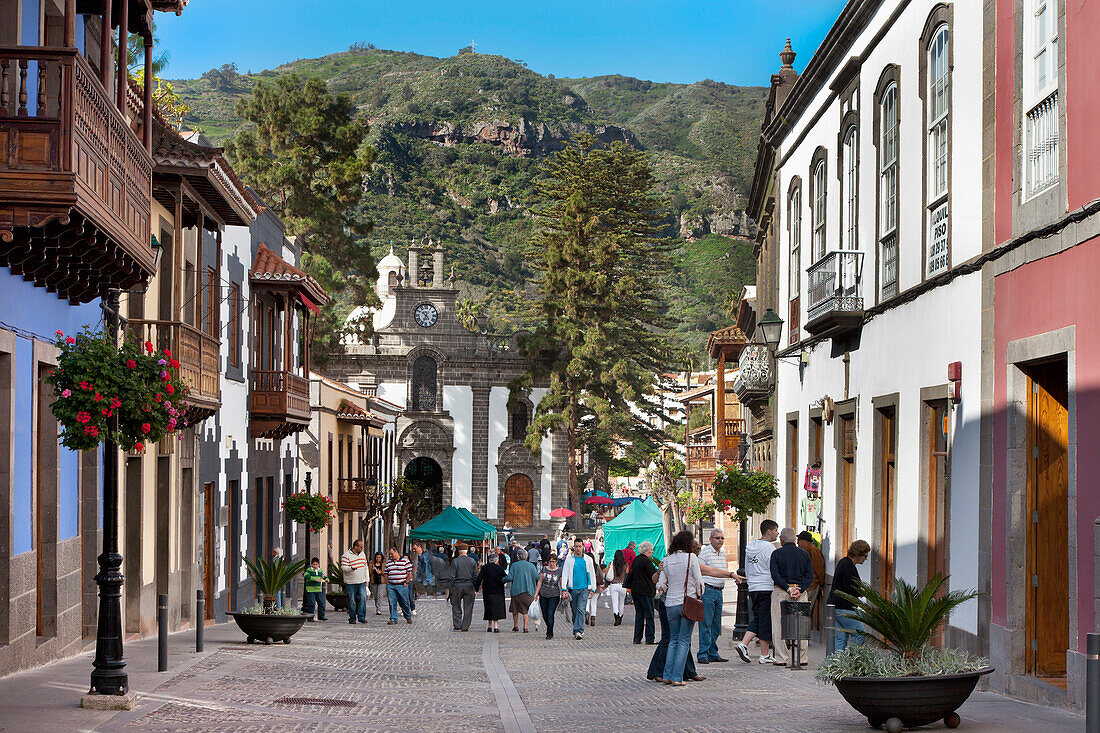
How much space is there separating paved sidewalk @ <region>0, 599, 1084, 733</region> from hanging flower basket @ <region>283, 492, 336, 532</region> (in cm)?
1195

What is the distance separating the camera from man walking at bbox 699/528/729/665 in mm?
16031

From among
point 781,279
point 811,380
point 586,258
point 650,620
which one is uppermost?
point 586,258

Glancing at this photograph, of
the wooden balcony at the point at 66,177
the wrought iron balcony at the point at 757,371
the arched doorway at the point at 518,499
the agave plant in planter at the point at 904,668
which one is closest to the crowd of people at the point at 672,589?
the agave plant in planter at the point at 904,668

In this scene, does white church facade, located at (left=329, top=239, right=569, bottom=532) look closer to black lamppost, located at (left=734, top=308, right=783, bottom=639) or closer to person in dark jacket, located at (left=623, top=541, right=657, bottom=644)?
black lamppost, located at (left=734, top=308, right=783, bottom=639)

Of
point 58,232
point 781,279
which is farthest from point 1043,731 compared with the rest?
point 781,279

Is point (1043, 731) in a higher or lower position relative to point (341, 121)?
lower

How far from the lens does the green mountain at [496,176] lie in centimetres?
13288

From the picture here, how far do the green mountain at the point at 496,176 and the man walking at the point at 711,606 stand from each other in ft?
281

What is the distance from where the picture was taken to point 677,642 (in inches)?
528

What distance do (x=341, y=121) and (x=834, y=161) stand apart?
3541 centimetres

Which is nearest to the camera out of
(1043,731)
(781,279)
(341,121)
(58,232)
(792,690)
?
(1043,731)

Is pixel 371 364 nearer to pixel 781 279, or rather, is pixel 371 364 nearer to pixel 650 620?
pixel 781 279

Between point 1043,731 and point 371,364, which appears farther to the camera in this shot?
point 371,364

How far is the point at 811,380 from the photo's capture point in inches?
875
